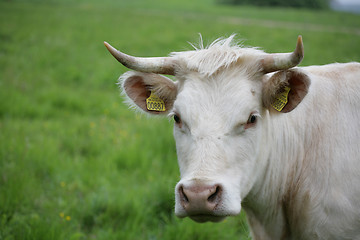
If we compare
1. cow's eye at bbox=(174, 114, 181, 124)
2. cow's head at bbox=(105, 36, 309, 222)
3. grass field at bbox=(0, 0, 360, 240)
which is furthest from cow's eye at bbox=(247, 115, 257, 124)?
grass field at bbox=(0, 0, 360, 240)

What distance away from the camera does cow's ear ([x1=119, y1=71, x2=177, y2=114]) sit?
2.69 m

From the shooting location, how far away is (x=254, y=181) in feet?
8.11

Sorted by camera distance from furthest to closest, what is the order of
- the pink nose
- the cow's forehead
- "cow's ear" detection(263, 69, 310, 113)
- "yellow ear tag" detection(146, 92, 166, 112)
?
1. "yellow ear tag" detection(146, 92, 166, 112)
2. "cow's ear" detection(263, 69, 310, 113)
3. the cow's forehead
4. the pink nose

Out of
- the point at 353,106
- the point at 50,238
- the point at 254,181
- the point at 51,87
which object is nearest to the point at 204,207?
the point at 254,181

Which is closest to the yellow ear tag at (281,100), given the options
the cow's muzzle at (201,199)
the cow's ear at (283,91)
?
the cow's ear at (283,91)

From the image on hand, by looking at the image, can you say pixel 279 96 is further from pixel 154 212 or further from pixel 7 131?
pixel 7 131

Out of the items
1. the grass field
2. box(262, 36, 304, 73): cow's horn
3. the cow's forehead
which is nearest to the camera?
box(262, 36, 304, 73): cow's horn

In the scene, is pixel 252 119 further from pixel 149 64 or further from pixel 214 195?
pixel 149 64

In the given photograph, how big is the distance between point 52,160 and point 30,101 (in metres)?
2.41

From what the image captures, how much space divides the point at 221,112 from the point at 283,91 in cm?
54

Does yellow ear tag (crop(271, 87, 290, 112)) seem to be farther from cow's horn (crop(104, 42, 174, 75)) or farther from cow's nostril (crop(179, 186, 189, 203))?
cow's nostril (crop(179, 186, 189, 203))

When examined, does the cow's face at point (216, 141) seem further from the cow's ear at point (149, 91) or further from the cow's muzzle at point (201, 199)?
the cow's ear at point (149, 91)

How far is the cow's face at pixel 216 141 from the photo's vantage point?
1999mm

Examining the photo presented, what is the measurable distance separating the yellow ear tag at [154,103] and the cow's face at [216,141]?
0.98 ft
